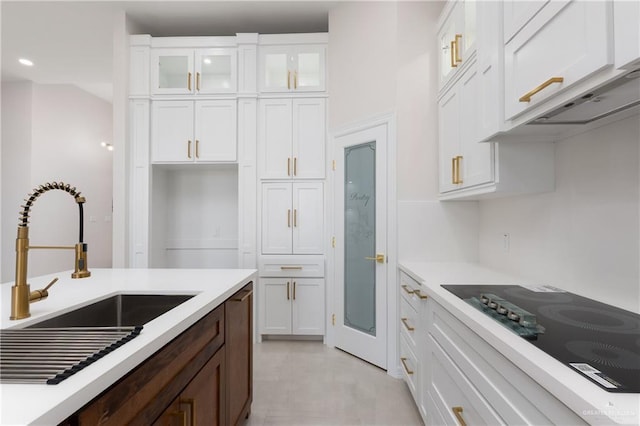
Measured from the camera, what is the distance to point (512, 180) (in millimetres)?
1559

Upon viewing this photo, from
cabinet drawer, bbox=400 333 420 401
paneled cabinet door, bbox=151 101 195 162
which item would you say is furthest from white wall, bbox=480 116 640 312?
paneled cabinet door, bbox=151 101 195 162

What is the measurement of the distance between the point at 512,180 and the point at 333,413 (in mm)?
1840

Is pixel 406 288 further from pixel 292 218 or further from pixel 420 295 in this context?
pixel 292 218

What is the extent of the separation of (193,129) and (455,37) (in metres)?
2.64

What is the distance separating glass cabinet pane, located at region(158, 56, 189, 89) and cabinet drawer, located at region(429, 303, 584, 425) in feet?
11.4

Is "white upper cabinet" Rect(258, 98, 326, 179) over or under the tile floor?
over

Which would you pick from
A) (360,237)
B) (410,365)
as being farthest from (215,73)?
(410,365)

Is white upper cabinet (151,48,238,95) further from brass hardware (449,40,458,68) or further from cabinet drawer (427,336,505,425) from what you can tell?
cabinet drawer (427,336,505,425)

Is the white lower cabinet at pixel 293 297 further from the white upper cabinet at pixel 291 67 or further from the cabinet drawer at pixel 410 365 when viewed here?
the white upper cabinet at pixel 291 67

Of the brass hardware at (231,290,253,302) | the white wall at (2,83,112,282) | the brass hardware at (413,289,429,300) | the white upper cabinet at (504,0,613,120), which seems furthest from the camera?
the white wall at (2,83,112,282)

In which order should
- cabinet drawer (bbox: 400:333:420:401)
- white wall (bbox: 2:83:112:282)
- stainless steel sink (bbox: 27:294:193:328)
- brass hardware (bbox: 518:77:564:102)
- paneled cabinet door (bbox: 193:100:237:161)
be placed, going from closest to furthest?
brass hardware (bbox: 518:77:564:102) < stainless steel sink (bbox: 27:294:193:328) < cabinet drawer (bbox: 400:333:420:401) < paneled cabinet door (bbox: 193:100:237:161) < white wall (bbox: 2:83:112:282)

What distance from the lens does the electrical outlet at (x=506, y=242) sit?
6.45ft

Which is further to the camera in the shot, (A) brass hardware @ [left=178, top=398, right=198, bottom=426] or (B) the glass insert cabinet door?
(B) the glass insert cabinet door

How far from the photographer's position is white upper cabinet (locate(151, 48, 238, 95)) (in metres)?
3.21
